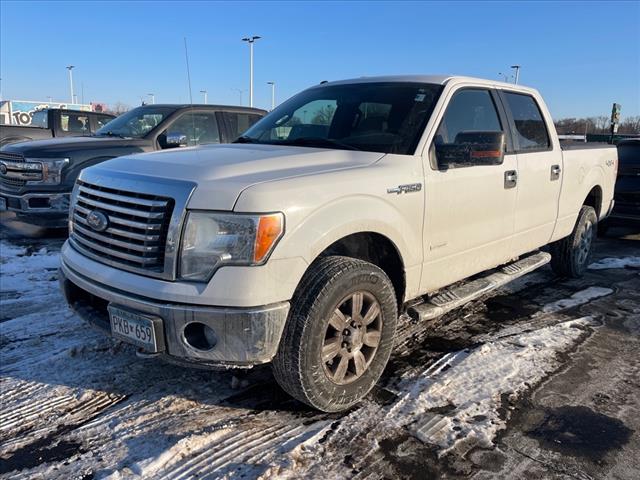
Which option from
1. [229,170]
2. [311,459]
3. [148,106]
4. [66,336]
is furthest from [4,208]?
[311,459]

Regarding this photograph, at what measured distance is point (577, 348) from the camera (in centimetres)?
398

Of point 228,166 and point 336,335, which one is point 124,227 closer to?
point 228,166

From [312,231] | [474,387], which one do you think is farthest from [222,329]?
[474,387]

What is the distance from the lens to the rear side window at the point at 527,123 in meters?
4.62

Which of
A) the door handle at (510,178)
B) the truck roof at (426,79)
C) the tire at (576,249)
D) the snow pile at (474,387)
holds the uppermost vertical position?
the truck roof at (426,79)

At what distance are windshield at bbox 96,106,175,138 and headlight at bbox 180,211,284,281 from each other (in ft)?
18.4

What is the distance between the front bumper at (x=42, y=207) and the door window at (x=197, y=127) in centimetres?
178

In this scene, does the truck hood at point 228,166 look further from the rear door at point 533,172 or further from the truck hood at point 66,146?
the truck hood at point 66,146

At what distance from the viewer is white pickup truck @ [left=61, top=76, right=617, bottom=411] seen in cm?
255

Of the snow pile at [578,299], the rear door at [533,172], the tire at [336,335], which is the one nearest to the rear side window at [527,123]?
the rear door at [533,172]

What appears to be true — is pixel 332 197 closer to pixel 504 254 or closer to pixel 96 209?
pixel 96 209

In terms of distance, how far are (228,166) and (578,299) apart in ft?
12.9

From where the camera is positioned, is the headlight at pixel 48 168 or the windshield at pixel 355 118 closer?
the windshield at pixel 355 118

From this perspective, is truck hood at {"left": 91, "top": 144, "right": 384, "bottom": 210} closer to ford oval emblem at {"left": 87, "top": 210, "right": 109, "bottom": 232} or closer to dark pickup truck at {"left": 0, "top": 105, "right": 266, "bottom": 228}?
ford oval emblem at {"left": 87, "top": 210, "right": 109, "bottom": 232}
